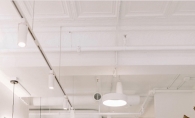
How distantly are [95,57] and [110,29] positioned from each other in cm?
57

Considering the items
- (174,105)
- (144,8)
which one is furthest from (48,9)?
(174,105)

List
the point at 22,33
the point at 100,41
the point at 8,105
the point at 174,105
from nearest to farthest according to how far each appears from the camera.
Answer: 1. the point at 22,33
2. the point at 100,41
3. the point at 8,105
4. the point at 174,105

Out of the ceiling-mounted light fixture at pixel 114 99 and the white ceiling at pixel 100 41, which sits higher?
the white ceiling at pixel 100 41

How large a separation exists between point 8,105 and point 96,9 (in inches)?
119

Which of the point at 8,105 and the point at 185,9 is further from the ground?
the point at 185,9

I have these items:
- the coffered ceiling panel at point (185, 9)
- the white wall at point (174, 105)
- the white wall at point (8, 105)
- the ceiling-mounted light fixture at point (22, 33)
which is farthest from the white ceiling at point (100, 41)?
the white wall at point (174, 105)

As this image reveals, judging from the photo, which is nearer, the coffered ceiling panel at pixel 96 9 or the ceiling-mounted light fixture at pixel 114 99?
the coffered ceiling panel at pixel 96 9

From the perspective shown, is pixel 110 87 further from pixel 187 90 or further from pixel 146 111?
pixel 146 111

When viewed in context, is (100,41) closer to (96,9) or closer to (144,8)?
(96,9)

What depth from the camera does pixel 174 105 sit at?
28.0ft

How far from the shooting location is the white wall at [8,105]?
630 centimetres

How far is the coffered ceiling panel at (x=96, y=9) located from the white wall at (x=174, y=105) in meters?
4.09

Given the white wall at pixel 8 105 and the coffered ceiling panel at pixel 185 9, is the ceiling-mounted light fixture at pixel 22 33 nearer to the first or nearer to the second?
the coffered ceiling panel at pixel 185 9

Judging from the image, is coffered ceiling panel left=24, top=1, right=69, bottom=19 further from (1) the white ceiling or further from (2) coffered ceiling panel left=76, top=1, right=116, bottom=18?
(2) coffered ceiling panel left=76, top=1, right=116, bottom=18
